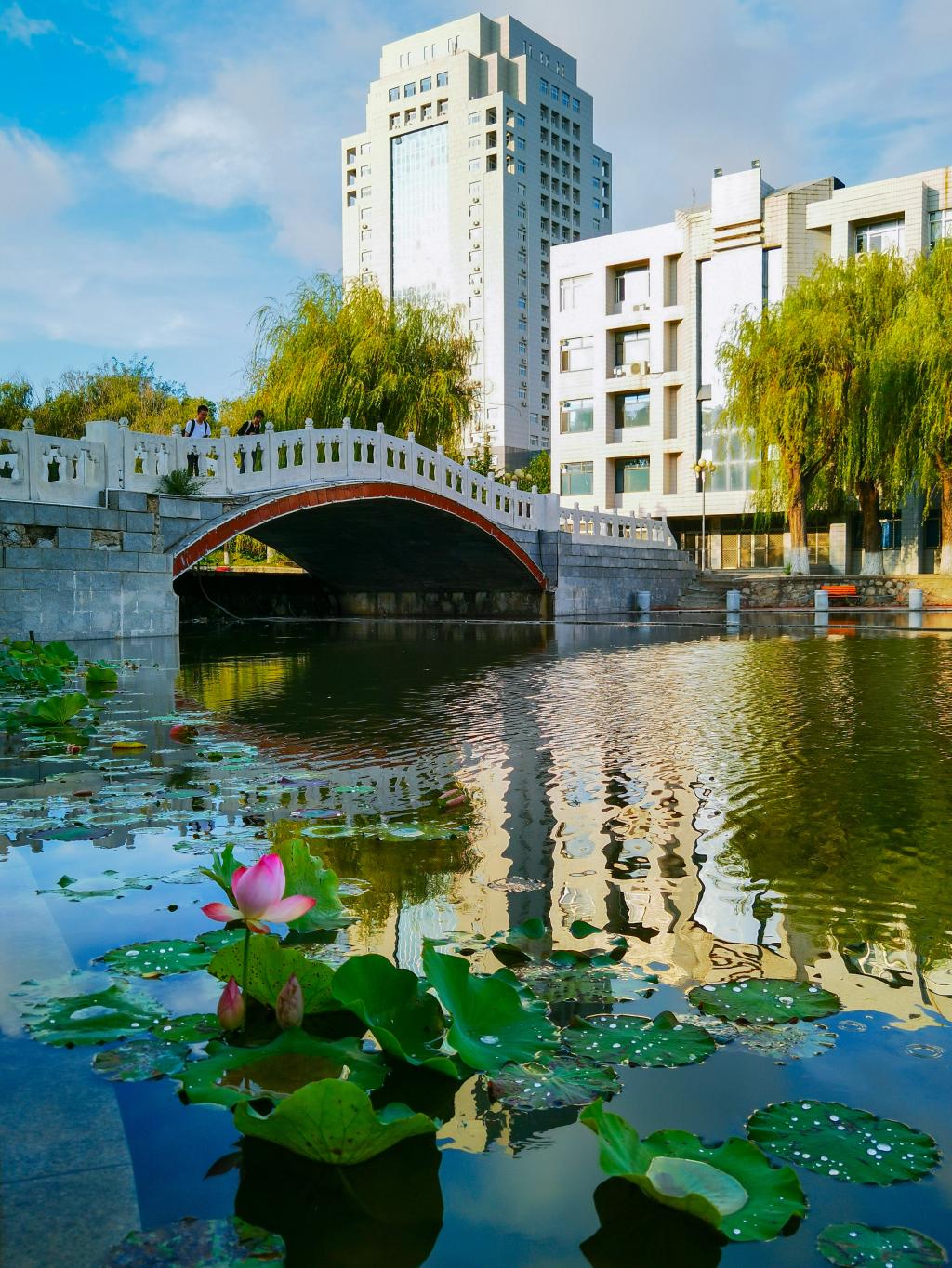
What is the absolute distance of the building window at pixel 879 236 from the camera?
109 feet

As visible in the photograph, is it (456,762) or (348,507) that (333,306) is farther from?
(456,762)

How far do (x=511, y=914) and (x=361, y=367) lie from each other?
79.7 ft

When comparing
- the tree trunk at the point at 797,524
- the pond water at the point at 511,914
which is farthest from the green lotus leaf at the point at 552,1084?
the tree trunk at the point at 797,524

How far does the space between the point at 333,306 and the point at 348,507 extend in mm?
10470

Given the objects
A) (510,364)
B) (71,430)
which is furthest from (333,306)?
(510,364)

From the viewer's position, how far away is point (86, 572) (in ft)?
42.1

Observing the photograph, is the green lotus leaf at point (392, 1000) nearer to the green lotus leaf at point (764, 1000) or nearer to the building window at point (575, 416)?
the green lotus leaf at point (764, 1000)

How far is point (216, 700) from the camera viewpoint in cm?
772

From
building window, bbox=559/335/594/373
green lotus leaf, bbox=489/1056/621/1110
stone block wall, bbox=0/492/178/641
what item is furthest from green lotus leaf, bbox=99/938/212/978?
building window, bbox=559/335/594/373

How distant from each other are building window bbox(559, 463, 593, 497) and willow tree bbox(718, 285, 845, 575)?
1059 cm

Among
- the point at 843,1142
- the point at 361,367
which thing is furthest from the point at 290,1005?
the point at 361,367

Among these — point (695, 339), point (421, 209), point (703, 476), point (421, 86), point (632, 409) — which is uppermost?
point (421, 86)

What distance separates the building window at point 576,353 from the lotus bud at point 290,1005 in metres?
40.3

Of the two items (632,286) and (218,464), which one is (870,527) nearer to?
(632,286)
